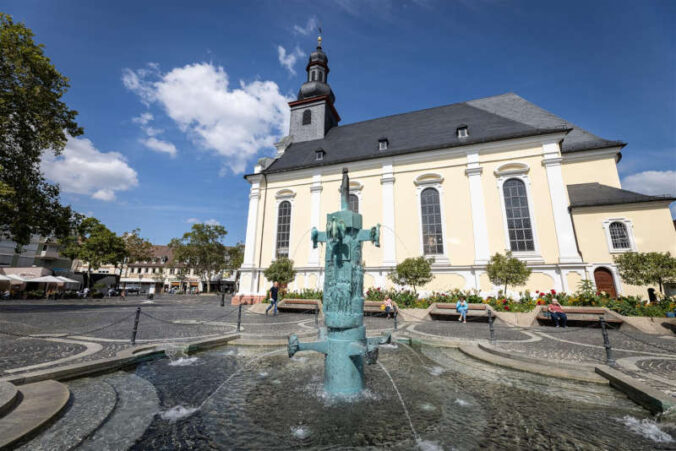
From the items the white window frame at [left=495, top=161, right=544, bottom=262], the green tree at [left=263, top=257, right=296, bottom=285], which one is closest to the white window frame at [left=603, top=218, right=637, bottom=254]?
the white window frame at [left=495, top=161, right=544, bottom=262]

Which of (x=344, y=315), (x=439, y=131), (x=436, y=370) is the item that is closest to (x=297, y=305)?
(x=436, y=370)

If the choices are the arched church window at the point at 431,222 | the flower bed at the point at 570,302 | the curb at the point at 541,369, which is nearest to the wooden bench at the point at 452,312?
the flower bed at the point at 570,302

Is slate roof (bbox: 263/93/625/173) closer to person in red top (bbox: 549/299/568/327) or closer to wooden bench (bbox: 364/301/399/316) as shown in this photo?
wooden bench (bbox: 364/301/399/316)

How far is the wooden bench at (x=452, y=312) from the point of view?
12.2 metres

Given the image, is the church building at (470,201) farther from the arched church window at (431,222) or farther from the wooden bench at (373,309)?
the wooden bench at (373,309)

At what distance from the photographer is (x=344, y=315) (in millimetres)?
3951

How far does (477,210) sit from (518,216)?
2414 mm

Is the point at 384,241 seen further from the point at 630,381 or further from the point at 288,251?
the point at 630,381

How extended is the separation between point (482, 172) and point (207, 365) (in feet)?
63.8

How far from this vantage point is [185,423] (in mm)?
2855

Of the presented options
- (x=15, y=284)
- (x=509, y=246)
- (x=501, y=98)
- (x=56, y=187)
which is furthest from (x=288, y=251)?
(x=15, y=284)

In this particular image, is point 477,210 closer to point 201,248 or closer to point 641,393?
point 641,393

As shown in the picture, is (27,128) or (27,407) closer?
(27,407)

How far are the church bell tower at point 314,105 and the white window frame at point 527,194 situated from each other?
17.5m
